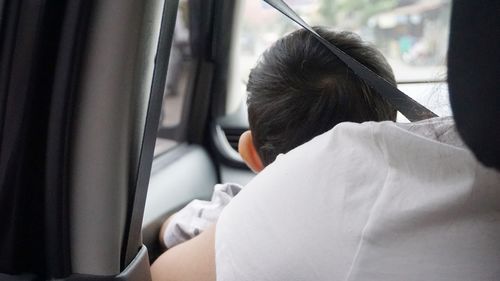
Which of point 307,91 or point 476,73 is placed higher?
point 476,73

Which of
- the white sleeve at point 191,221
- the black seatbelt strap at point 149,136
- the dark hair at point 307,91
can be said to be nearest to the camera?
the black seatbelt strap at point 149,136

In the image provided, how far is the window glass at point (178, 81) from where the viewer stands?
1.81m

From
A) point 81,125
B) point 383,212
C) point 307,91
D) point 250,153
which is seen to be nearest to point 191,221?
point 250,153

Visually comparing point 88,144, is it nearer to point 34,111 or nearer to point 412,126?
point 34,111

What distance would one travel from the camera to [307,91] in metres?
0.88

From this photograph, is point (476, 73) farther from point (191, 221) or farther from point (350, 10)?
point (350, 10)

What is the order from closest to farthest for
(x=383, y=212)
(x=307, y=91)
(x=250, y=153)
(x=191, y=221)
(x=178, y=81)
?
(x=383, y=212), (x=307, y=91), (x=250, y=153), (x=191, y=221), (x=178, y=81)

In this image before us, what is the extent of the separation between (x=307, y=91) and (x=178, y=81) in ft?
3.43

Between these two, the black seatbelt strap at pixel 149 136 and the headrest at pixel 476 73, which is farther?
the black seatbelt strap at pixel 149 136

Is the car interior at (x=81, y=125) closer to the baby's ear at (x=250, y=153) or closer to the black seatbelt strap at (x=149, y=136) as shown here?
the black seatbelt strap at (x=149, y=136)

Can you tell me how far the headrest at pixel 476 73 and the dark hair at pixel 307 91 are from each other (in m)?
0.43

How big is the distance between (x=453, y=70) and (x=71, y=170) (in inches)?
16.8

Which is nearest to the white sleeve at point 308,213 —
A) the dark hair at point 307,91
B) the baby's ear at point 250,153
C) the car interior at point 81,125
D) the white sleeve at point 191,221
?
the car interior at point 81,125

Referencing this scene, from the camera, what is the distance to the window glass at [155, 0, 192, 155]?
181 centimetres
